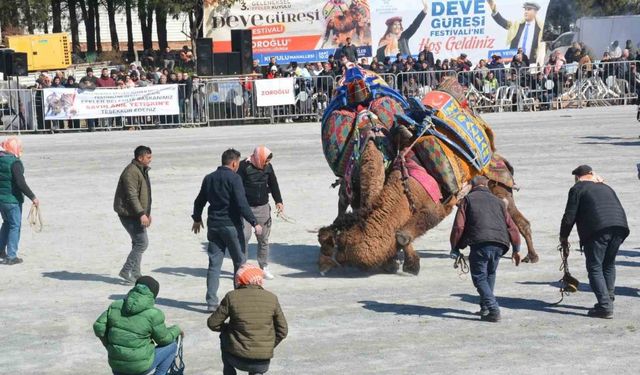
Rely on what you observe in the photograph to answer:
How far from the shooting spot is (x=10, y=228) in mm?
15047

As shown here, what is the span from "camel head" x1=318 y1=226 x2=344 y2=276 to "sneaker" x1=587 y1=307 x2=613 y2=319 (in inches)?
117

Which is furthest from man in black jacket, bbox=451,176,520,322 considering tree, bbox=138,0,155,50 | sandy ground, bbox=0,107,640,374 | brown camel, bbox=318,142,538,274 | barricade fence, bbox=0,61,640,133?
tree, bbox=138,0,155,50

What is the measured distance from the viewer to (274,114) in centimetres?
3114

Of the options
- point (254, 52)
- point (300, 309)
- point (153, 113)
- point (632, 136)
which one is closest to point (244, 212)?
point (300, 309)

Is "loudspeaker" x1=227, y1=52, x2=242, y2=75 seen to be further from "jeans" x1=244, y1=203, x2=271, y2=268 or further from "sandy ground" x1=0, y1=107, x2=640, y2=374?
→ "jeans" x1=244, y1=203, x2=271, y2=268

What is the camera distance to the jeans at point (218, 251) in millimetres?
12250

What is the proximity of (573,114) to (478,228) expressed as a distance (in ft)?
66.3

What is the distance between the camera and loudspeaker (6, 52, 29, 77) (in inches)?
1294

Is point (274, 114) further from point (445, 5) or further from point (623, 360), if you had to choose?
point (623, 360)

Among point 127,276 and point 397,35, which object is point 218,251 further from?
point 397,35

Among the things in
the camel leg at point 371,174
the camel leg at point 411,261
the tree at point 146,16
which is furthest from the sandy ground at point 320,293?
the tree at point 146,16

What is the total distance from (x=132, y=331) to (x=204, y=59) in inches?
967

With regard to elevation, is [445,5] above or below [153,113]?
above

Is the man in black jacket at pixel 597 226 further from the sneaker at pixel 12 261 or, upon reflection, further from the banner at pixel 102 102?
the banner at pixel 102 102
